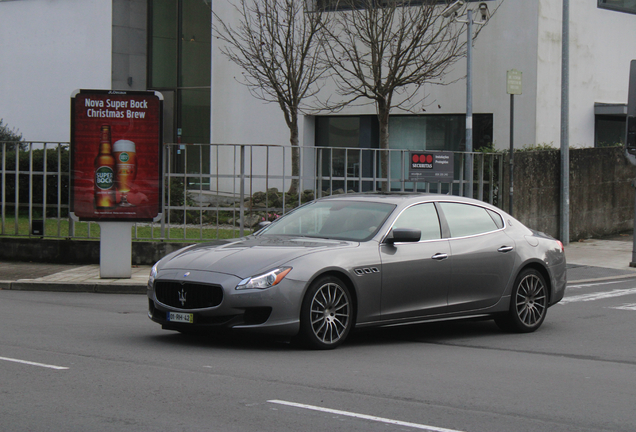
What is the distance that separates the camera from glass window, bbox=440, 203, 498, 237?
8.95 metres

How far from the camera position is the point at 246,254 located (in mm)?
7684

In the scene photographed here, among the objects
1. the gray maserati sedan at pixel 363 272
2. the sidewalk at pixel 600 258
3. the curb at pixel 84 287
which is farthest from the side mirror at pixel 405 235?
the sidewalk at pixel 600 258

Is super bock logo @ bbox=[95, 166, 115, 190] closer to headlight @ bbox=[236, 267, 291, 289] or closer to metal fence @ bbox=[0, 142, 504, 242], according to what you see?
metal fence @ bbox=[0, 142, 504, 242]

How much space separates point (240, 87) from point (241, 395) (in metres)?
22.3

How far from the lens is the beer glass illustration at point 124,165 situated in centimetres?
1352

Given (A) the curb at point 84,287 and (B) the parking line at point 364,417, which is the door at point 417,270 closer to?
(B) the parking line at point 364,417

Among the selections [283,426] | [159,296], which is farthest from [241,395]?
[159,296]

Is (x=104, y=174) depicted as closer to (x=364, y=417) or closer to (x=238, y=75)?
(x=364, y=417)

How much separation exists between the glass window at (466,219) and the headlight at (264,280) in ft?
7.61

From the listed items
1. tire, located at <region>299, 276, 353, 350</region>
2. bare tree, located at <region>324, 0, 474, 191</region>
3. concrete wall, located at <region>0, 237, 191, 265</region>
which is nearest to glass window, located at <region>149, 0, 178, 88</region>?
bare tree, located at <region>324, 0, 474, 191</region>

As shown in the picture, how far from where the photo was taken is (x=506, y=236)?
9.32 meters

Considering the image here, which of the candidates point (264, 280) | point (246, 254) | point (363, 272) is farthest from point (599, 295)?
point (264, 280)

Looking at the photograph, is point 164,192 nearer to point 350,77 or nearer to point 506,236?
point 506,236

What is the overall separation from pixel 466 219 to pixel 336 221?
1.53 metres
